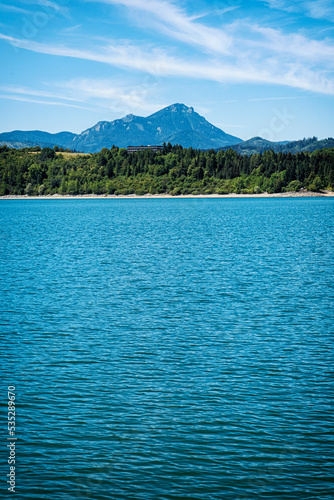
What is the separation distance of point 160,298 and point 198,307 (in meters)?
3.40

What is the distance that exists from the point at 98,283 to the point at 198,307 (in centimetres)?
1054

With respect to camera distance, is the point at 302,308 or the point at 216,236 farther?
the point at 216,236

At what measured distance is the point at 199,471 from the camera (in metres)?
12.2

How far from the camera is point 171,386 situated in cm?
1711

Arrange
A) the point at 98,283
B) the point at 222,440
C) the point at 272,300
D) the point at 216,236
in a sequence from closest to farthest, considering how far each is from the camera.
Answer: the point at 222,440 < the point at 272,300 < the point at 98,283 < the point at 216,236

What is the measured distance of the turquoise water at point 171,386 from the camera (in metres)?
12.0

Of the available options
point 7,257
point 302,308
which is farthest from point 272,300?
point 7,257

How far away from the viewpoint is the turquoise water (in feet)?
39.5

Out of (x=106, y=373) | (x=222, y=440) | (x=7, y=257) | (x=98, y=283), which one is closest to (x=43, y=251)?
(x=7, y=257)

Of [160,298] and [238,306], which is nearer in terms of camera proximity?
[238,306]

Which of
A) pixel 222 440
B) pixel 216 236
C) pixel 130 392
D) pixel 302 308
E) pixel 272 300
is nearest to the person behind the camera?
pixel 222 440

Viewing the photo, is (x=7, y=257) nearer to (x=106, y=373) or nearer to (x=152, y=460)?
(x=106, y=373)

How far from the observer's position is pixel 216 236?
252ft

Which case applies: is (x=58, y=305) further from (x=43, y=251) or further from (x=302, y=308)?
(x=43, y=251)
